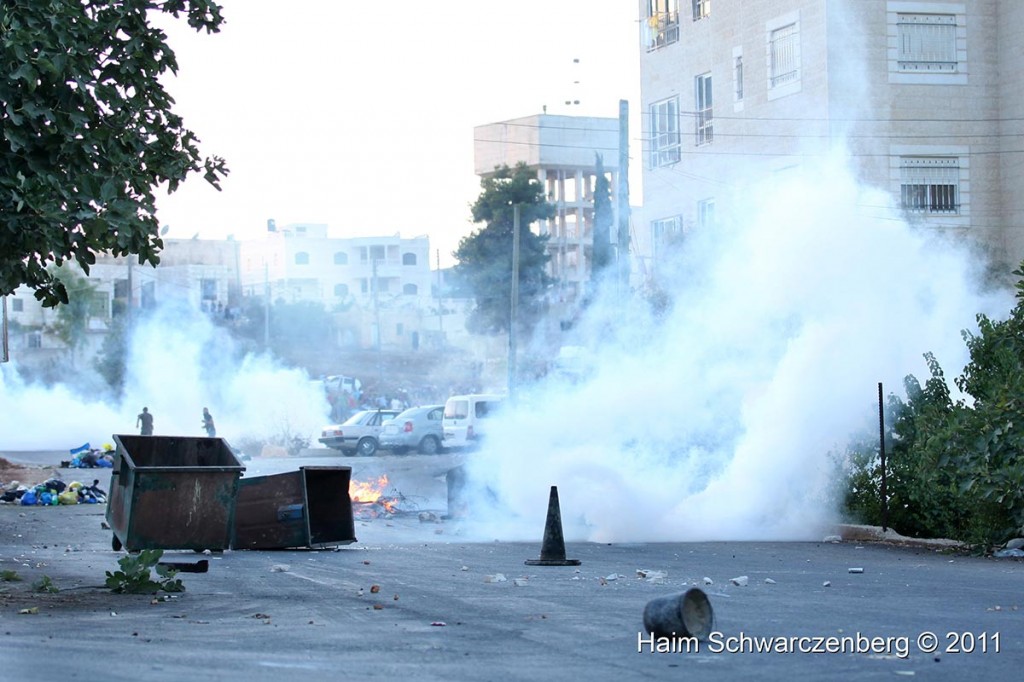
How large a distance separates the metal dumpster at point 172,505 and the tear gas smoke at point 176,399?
32.9 meters

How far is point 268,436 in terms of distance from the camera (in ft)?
160

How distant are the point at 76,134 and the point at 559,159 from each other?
6222 cm

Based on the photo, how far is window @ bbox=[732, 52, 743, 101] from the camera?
101 ft

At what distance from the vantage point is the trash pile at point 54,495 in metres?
24.1

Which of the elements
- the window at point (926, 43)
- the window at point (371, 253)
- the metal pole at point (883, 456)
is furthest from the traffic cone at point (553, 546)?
the window at point (371, 253)

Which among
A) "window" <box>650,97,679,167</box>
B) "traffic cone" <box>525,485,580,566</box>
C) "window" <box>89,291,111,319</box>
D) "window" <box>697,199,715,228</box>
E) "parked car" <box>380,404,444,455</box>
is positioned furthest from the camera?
"window" <box>89,291,111,319</box>

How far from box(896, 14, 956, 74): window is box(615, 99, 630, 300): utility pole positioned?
19.9ft

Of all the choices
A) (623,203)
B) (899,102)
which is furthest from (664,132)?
(899,102)

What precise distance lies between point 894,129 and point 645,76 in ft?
27.0

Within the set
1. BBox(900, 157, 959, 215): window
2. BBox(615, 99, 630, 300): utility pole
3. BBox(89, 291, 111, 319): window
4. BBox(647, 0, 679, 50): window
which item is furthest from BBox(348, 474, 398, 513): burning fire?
BBox(89, 291, 111, 319): window

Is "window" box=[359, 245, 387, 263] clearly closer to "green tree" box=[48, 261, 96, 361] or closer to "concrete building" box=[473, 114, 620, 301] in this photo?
"concrete building" box=[473, 114, 620, 301]

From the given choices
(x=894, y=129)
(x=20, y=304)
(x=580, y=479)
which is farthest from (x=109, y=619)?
(x=20, y=304)

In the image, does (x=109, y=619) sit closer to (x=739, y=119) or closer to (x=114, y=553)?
(x=114, y=553)

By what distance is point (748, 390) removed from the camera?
60.7 ft
